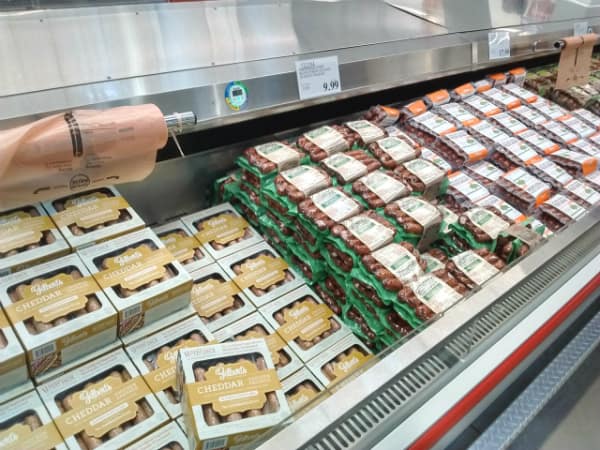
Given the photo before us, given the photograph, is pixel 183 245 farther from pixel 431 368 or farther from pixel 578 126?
pixel 578 126

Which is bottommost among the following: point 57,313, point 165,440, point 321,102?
point 165,440

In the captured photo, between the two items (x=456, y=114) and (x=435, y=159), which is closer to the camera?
(x=435, y=159)

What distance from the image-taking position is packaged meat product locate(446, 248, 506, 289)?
1.30m

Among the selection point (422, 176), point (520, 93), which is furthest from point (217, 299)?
point (520, 93)

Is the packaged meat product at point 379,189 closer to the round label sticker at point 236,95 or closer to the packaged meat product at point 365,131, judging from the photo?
the packaged meat product at point 365,131

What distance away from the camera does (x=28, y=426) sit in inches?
34.1

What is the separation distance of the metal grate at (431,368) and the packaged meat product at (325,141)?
27.6 inches

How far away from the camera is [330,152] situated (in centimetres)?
161

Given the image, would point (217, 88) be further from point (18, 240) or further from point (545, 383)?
point (545, 383)

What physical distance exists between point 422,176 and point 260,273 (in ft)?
2.00

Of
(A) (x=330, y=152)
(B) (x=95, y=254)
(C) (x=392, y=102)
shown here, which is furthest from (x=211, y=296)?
(C) (x=392, y=102)

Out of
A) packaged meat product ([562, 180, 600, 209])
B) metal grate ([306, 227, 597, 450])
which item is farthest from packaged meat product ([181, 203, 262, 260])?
packaged meat product ([562, 180, 600, 209])

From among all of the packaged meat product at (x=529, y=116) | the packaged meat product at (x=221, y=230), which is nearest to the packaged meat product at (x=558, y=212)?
the packaged meat product at (x=529, y=116)

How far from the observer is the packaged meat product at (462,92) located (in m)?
2.12
